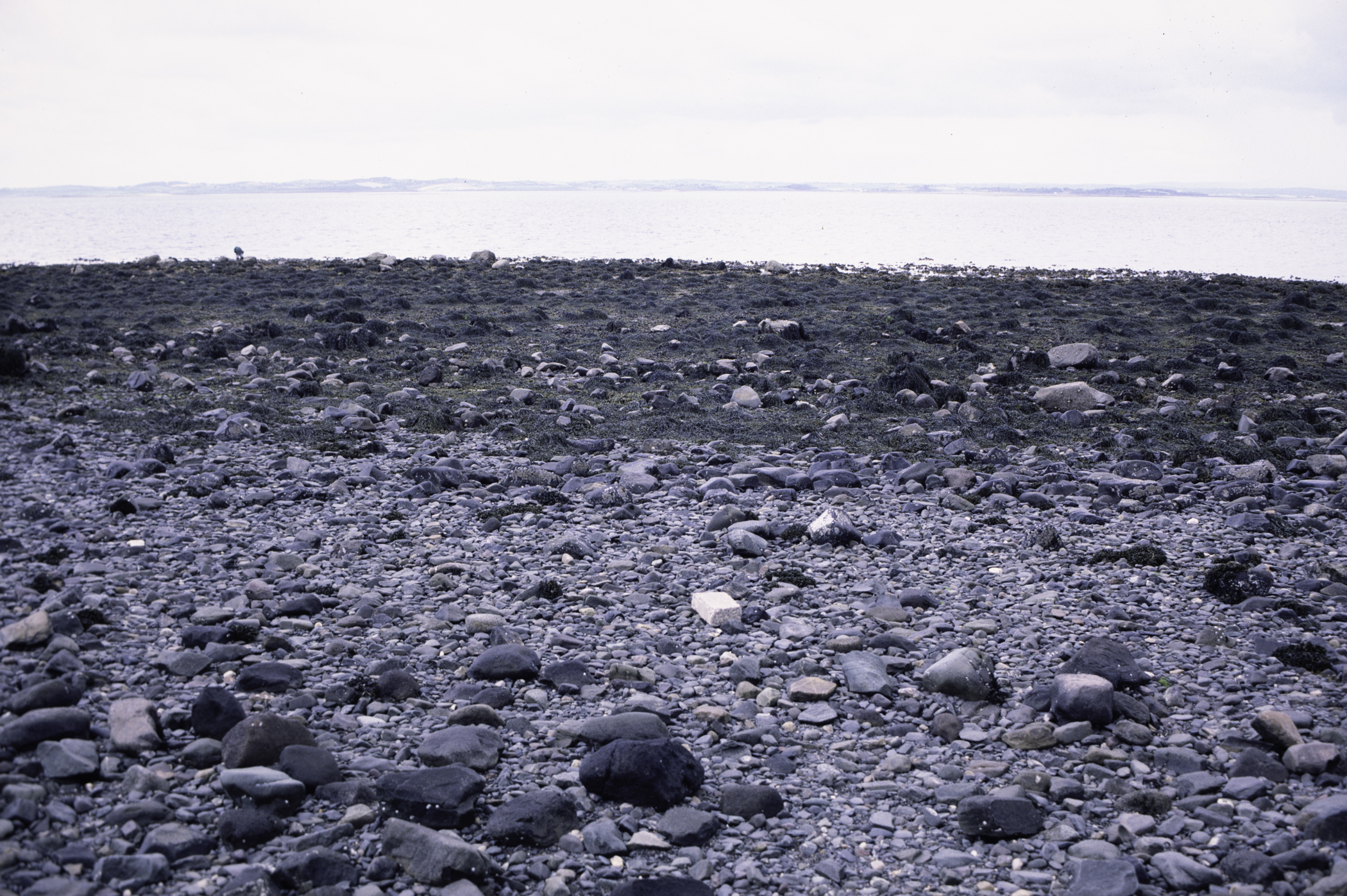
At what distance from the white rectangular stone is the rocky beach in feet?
0.11

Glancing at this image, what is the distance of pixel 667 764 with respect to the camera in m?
4.75

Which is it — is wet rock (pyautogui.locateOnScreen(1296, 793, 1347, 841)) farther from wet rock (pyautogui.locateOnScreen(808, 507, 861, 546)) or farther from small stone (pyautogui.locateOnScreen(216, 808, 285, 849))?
small stone (pyautogui.locateOnScreen(216, 808, 285, 849))

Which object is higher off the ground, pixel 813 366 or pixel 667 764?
pixel 813 366

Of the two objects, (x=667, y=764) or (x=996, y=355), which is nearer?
(x=667, y=764)

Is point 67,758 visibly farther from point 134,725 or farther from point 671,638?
point 671,638

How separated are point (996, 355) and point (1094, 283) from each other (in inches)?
695

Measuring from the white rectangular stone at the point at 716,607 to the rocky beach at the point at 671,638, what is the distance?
1.3 inches

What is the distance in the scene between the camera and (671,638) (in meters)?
6.64

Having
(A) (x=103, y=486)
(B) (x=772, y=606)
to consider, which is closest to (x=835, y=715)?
(B) (x=772, y=606)

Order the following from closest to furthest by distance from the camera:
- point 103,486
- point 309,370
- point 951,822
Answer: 1. point 951,822
2. point 103,486
3. point 309,370

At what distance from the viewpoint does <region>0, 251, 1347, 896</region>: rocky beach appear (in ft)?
14.1

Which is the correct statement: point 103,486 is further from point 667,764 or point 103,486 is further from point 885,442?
point 885,442

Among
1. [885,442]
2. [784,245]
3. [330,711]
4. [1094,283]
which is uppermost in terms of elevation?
[784,245]

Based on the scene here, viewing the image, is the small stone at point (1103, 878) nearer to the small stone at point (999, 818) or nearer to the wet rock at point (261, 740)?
the small stone at point (999, 818)
